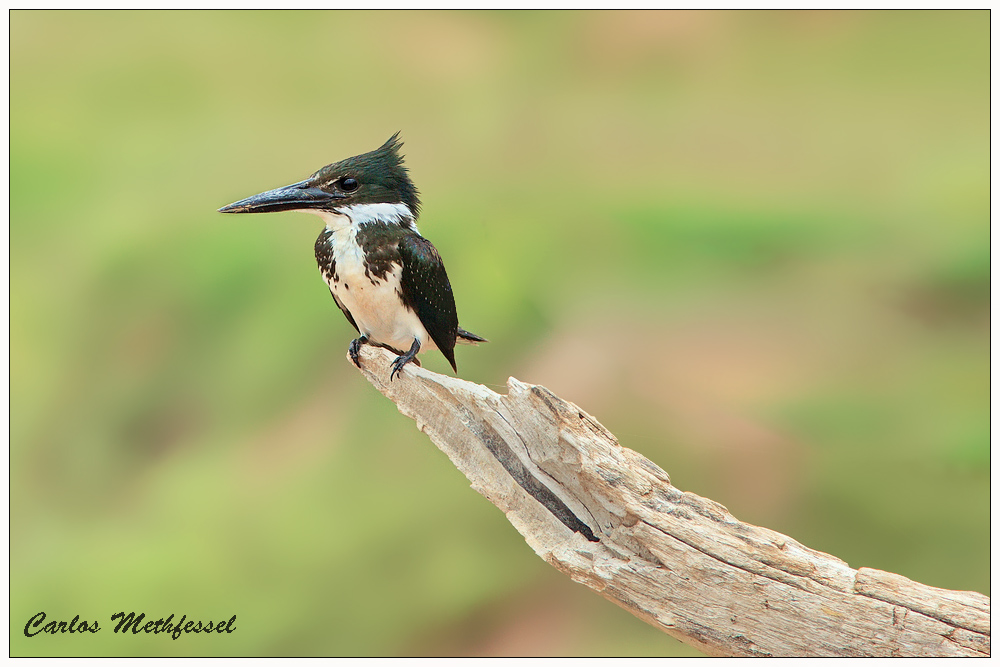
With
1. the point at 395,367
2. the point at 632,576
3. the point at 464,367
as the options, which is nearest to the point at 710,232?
the point at 464,367

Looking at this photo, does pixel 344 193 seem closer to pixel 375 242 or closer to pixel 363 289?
pixel 375 242

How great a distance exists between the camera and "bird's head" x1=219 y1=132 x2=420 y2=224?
238 centimetres

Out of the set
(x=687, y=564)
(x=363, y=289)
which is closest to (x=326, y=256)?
(x=363, y=289)

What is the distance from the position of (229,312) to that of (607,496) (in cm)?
210

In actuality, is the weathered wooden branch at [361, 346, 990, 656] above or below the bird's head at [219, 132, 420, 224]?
below

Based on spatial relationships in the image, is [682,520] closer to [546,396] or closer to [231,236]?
[546,396]

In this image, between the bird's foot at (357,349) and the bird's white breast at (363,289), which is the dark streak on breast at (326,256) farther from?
Answer: the bird's foot at (357,349)

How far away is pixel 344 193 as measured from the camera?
2.40 metres

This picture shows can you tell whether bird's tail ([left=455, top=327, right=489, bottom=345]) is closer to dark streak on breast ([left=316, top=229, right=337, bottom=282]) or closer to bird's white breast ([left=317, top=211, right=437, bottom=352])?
bird's white breast ([left=317, top=211, right=437, bottom=352])

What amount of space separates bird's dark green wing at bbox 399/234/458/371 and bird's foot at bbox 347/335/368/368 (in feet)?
0.82

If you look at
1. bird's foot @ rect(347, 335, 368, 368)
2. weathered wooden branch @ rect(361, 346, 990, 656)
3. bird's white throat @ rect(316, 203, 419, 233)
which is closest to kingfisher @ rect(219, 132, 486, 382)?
bird's white throat @ rect(316, 203, 419, 233)

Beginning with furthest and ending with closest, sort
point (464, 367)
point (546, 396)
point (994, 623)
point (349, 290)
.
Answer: point (464, 367)
point (349, 290)
point (546, 396)
point (994, 623)

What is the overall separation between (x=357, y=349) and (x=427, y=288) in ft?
1.16

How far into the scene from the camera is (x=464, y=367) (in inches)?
138
